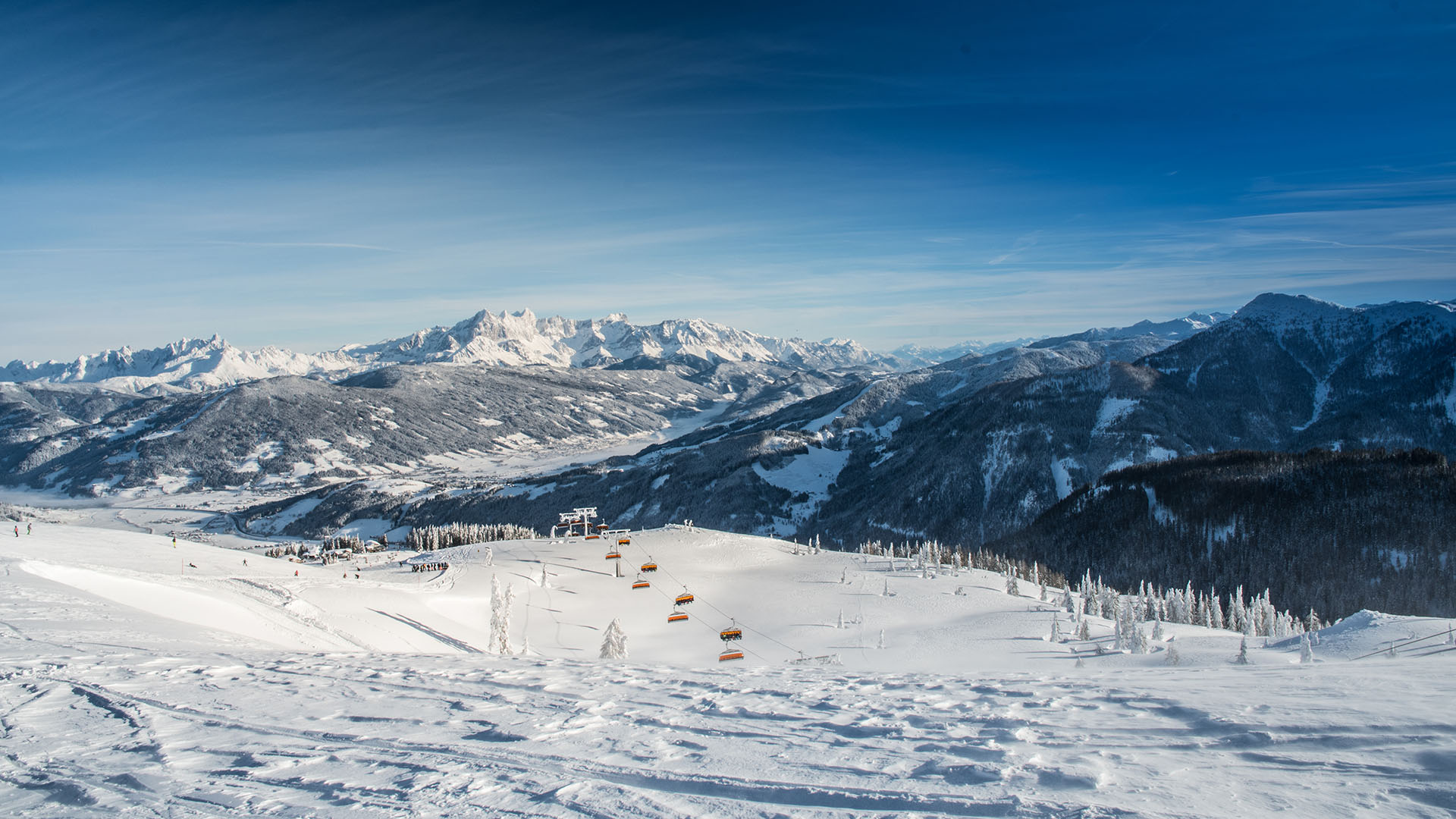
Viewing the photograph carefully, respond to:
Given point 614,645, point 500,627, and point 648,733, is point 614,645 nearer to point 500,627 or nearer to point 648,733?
point 500,627

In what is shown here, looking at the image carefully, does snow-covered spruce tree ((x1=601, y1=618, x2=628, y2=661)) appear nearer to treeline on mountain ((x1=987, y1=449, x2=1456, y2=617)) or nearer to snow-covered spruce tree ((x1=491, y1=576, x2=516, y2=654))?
snow-covered spruce tree ((x1=491, y1=576, x2=516, y2=654))

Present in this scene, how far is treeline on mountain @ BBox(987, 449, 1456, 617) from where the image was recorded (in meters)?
121

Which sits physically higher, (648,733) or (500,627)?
(648,733)

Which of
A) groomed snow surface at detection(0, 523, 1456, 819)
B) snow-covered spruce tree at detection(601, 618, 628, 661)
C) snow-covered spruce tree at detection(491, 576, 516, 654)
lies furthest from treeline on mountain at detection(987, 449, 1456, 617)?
snow-covered spruce tree at detection(491, 576, 516, 654)


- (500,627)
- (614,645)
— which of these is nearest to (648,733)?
(614,645)

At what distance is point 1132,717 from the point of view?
16141mm

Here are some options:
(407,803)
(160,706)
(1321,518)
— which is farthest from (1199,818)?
(1321,518)

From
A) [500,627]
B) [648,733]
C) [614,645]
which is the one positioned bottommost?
[614,645]

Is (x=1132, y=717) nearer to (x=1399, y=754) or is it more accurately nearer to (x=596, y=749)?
(x=1399, y=754)

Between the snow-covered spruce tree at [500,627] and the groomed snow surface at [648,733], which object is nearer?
the groomed snow surface at [648,733]

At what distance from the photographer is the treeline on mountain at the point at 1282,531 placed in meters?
121

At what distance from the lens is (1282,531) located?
138 metres

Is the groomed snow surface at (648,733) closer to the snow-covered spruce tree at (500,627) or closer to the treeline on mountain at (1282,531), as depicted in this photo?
the snow-covered spruce tree at (500,627)

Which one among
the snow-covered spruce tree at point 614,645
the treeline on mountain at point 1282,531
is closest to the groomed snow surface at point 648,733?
the snow-covered spruce tree at point 614,645
